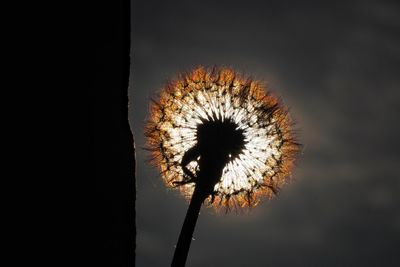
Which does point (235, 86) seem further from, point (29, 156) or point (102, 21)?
point (29, 156)

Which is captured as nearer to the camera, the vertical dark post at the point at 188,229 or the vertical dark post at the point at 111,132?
the vertical dark post at the point at 111,132

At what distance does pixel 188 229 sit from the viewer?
27.7 ft

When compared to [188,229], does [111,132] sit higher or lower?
lower

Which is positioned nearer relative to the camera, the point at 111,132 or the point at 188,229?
the point at 111,132

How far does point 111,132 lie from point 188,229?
356 centimetres

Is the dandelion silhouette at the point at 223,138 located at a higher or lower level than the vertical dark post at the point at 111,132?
higher

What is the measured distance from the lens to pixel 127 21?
550cm

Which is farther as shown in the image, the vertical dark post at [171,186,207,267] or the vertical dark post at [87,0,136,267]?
the vertical dark post at [171,186,207,267]

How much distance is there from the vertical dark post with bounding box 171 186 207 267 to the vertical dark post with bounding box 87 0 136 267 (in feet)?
6.47

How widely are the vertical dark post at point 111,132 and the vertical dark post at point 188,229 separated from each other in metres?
1.97

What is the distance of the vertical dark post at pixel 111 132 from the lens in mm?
4898

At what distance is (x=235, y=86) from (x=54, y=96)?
23.4ft

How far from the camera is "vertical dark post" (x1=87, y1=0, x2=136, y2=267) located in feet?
16.1

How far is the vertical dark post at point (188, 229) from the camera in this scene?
8.05 meters
